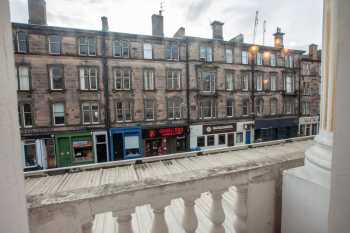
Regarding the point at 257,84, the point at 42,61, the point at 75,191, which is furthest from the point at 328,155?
the point at 257,84

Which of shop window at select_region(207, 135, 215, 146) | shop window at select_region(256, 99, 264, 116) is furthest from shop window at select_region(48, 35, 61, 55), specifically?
shop window at select_region(256, 99, 264, 116)

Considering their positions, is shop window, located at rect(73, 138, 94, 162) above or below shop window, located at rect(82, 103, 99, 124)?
below

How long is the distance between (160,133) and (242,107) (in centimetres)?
832

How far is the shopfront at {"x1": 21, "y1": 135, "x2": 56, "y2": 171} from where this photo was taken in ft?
35.8

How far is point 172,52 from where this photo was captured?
13.8 meters

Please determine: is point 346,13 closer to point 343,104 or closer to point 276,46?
point 343,104

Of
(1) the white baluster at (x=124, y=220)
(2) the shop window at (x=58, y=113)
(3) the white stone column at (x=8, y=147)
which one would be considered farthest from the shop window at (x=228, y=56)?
(3) the white stone column at (x=8, y=147)

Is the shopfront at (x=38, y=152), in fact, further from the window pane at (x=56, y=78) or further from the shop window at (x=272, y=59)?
the shop window at (x=272, y=59)

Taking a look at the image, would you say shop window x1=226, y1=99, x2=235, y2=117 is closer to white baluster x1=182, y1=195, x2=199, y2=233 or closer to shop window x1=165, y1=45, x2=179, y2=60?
shop window x1=165, y1=45, x2=179, y2=60

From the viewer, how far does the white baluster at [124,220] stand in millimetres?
1054

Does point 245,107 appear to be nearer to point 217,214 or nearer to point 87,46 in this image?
point 87,46

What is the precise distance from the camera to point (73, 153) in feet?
38.3

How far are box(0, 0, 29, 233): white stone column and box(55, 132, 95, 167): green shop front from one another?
12487 mm

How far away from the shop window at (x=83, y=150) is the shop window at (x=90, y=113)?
1339 mm
